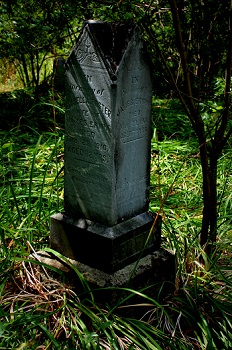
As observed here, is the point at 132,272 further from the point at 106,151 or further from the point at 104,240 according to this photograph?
the point at 106,151

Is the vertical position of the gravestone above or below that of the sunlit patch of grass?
above

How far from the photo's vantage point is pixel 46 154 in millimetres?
4586

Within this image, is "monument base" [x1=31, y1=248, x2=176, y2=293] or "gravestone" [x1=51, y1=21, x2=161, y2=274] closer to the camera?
"gravestone" [x1=51, y1=21, x2=161, y2=274]

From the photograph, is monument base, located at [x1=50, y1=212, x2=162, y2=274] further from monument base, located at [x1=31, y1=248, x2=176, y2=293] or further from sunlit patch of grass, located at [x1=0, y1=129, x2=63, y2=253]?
sunlit patch of grass, located at [x1=0, y1=129, x2=63, y2=253]

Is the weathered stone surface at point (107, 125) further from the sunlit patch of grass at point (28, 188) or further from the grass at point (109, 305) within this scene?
the sunlit patch of grass at point (28, 188)

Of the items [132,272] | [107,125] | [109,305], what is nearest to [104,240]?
[132,272]

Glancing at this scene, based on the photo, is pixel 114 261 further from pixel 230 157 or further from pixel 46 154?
pixel 230 157

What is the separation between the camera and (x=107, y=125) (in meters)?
2.45

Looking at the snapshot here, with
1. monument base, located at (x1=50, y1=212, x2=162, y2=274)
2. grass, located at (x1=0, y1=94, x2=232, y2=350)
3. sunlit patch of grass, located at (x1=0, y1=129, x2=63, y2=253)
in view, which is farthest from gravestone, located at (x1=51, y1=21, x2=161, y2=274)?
sunlit patch of grass, located at (x1=0, y1=129, x2=63, y2=253)

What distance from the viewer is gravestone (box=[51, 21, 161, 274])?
2.42m

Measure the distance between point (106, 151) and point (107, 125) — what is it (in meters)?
0.13

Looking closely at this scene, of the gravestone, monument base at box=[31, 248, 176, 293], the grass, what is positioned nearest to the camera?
the grass

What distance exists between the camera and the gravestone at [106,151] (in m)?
2.42

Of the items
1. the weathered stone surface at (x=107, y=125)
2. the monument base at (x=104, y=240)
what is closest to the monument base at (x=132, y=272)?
the monument base at (x=104, y=240)
